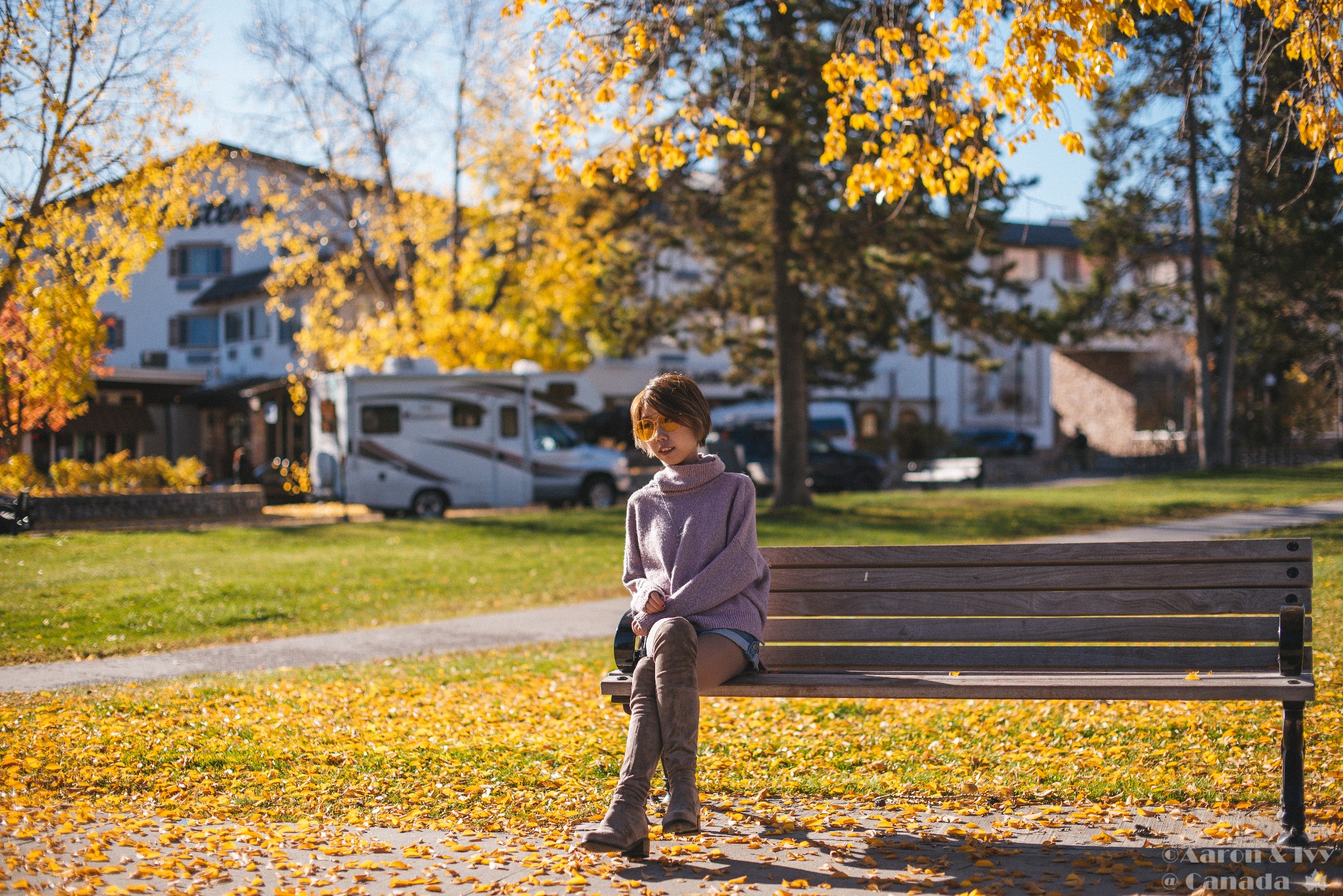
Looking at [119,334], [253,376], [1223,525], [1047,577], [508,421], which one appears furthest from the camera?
[119,334]

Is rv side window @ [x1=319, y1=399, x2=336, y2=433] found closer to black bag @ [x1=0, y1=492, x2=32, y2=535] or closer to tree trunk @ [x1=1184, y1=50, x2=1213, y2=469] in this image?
black bag @ [x1=0, y1=492, x2=32, y2=535]

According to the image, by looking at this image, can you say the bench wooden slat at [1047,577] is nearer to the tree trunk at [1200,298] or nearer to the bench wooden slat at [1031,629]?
the bench wooden slat at [1031,629]

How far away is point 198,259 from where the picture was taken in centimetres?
5097

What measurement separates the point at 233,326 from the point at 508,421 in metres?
25.6

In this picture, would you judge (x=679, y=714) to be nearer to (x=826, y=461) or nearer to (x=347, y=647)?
(x=347, y=647)

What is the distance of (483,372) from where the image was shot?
25.5m

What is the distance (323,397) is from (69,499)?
6.47 m

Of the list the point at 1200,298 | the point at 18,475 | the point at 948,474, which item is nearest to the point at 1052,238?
the point at 1200,298

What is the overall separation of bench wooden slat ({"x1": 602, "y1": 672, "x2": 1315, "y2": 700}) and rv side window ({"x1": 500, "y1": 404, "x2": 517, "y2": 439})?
2115cm

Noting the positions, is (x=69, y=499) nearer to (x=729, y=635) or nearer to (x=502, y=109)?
(x=502, y=109)

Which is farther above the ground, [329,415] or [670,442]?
[329,415]

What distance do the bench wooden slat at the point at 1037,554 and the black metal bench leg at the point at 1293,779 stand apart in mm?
653

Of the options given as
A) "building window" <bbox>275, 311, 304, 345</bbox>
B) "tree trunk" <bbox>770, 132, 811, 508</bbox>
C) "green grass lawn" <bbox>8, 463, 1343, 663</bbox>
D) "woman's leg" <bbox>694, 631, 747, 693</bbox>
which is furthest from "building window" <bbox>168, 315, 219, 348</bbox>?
"woman's leg" <bbox>694, 631, 747, 693</bbox>

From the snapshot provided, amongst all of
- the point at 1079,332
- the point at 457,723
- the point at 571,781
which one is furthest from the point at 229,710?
the point at 1079,332
